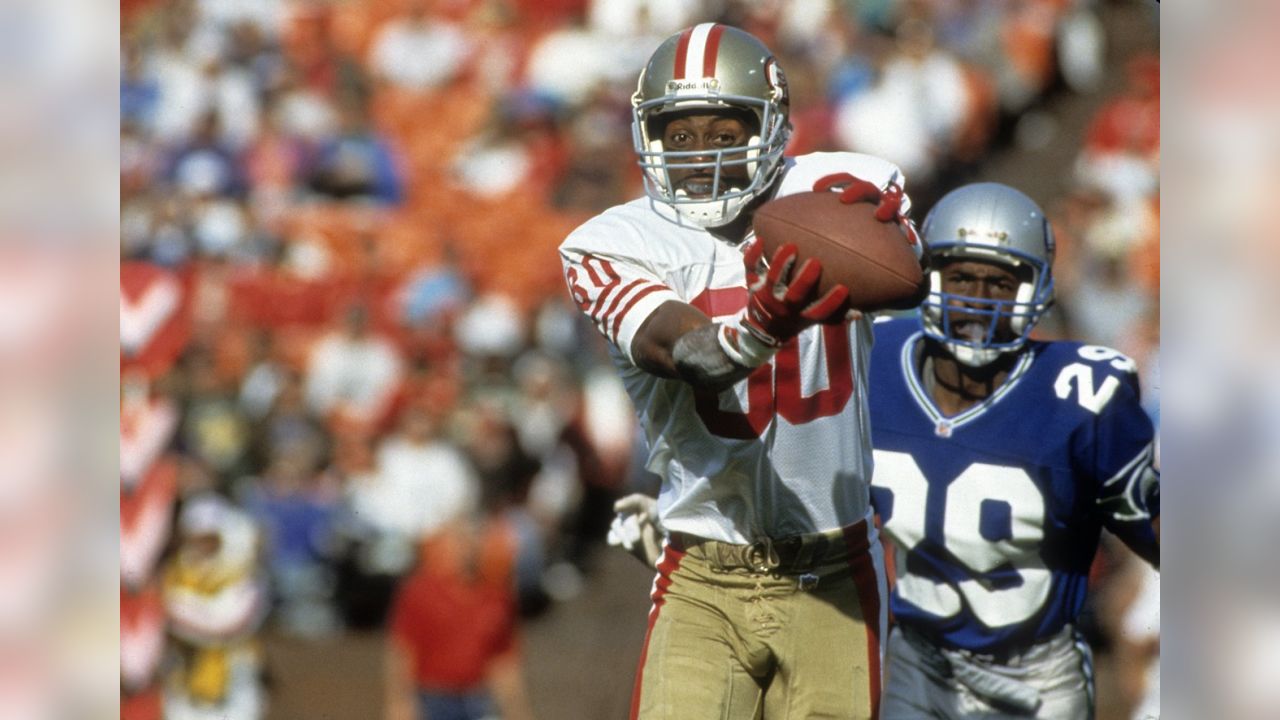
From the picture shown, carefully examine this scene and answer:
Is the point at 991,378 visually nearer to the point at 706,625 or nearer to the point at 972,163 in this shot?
the point at 706,625

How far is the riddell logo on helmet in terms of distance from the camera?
2.79 meters

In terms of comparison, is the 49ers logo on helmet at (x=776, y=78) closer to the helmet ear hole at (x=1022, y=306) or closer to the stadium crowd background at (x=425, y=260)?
the helmet ear hole at (x=1022, y=306)

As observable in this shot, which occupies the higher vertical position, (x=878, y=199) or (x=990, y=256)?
(x=878, y=199)

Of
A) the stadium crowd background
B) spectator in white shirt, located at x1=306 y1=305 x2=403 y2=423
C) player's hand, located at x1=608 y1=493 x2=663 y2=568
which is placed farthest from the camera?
spectator in white shirt, located at x1=306 y1=305 x2=403 y2=423

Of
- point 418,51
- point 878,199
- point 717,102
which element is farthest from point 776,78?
point 418,51

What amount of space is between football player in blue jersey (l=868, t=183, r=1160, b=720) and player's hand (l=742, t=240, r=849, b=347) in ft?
4.08

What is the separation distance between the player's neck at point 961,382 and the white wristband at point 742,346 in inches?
51.6

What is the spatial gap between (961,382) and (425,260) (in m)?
3.06

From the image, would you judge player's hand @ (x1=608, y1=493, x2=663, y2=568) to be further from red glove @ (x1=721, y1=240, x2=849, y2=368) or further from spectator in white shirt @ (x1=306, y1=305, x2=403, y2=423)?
spectator in white shirt @ (x1=306, y1=305, x2=403, y2=423)

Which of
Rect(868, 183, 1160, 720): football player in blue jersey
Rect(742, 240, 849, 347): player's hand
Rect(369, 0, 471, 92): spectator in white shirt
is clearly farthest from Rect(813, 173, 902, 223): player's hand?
Rect(369, 0, 471, 92): spectator in white shirt

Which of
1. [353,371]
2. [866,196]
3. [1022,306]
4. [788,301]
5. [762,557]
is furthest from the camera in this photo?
[353,371]

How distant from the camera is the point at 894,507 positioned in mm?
3430

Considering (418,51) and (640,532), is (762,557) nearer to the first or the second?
(640,532)

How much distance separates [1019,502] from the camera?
3.37 m
